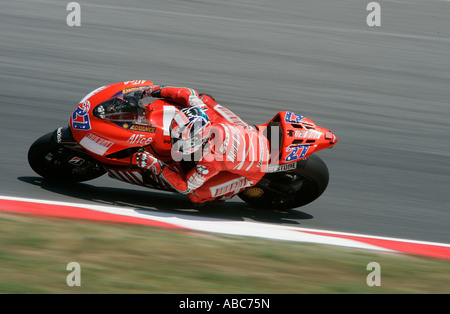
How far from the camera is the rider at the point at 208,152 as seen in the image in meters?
5.33

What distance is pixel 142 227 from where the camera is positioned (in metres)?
5.58

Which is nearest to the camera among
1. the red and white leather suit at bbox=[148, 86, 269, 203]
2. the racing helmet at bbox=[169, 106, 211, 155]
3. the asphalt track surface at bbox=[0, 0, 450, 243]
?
the racing helmet at bbox=[169, 106, 211, 155]

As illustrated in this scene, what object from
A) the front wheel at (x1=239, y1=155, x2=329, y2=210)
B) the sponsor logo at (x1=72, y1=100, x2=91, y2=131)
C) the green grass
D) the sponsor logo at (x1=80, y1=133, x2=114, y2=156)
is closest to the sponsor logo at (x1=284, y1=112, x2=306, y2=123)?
the front wheel at (x1=239, y1=155, x2=329, y2=210)

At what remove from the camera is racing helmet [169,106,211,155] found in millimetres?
5258

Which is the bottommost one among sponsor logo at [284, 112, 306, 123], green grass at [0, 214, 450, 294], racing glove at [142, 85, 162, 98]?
green grass at [0, 214, 450, 294]

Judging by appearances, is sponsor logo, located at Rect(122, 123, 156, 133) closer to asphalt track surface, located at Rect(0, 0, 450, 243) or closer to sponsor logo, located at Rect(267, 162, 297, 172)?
asphalt track surface, located at Rect(0, 0, 450, 243)

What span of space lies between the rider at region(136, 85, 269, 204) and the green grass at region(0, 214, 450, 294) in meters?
0.48

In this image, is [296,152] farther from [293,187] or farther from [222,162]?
[222,162]

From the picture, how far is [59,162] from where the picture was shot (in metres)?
6.11

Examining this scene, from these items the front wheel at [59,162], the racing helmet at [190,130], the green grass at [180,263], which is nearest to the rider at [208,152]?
the racing helmet at [190,130]

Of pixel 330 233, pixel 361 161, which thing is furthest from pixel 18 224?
pixel 361 161

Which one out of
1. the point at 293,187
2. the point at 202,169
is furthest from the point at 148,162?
the point at 293,187

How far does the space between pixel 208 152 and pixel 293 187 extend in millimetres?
1118
